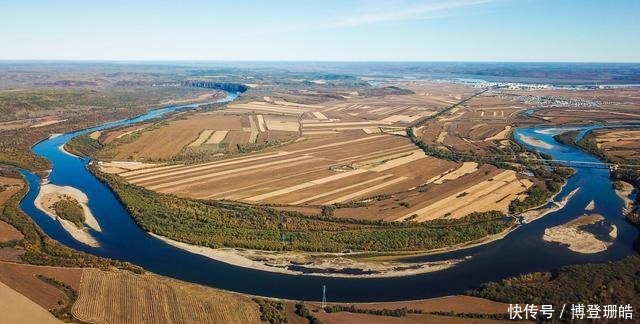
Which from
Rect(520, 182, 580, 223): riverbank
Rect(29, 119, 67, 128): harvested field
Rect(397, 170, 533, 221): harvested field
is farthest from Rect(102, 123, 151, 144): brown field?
Rect(520, 182, 580, 223): riverbank

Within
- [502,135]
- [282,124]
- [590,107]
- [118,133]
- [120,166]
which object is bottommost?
[120,166]

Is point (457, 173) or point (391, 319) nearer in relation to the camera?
point (391, 319)

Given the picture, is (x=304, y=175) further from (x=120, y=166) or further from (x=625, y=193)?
(x=625, y=193)

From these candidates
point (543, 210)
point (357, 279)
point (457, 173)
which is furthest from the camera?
point (457, 173)

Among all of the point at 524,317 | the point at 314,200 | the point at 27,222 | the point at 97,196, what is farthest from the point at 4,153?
the point at 524,317

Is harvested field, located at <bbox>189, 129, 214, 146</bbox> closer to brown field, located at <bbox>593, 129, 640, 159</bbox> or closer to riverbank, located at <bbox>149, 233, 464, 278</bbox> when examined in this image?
riverbank, located at <bbox>149, 233, 464, 278</bbox>

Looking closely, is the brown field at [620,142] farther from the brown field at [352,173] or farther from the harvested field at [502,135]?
the brown field at [352,173]

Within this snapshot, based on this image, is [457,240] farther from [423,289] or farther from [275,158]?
[275,158]

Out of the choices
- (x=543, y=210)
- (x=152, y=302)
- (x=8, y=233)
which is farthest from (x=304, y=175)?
(x=152, y=302)
